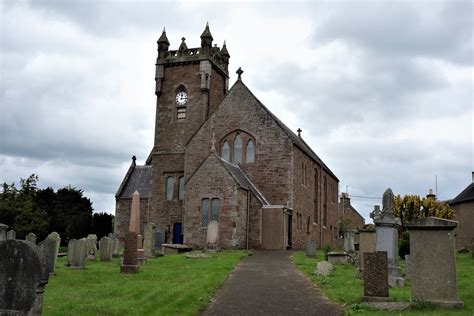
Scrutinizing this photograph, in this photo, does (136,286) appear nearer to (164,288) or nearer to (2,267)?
(164,288)

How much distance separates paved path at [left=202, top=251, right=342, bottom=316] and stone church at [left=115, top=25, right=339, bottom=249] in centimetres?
1527

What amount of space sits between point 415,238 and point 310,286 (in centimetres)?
460

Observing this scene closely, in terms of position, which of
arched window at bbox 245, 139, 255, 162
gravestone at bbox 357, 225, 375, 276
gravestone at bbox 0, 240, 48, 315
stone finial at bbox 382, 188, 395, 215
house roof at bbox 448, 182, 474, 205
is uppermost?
arched window at bbox 245, 139, 255, 162

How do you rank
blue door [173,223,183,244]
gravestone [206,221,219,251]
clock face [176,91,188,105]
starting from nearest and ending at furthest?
gravestone [206,221,219,251] → blue door [173,223,183,244] → clock face [176,91,188,105]

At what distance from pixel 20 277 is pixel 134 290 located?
632 centimetres

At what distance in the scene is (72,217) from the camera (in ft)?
184

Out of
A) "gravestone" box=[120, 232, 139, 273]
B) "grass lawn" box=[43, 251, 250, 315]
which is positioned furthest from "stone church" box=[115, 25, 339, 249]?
"gravestone" box=[120, 232, 139, 273]

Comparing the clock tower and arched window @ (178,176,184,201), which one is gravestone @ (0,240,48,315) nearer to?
the clock tower

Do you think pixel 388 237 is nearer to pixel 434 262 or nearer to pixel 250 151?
pixel 434 262

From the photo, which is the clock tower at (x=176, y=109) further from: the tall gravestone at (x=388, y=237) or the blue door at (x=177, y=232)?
the tall gravestone at (x=388, y=237)

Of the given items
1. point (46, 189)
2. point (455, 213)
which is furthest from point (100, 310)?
point (46, 189)

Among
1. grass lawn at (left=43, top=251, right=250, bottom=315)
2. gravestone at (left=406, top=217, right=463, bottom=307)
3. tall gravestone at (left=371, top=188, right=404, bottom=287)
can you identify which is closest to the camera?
gravestone at (left=406, top=217, right=463, bottom=307)

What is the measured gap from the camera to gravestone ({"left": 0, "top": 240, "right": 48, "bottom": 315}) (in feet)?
25.9

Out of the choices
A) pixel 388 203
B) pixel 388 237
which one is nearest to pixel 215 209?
pixel 388 203
